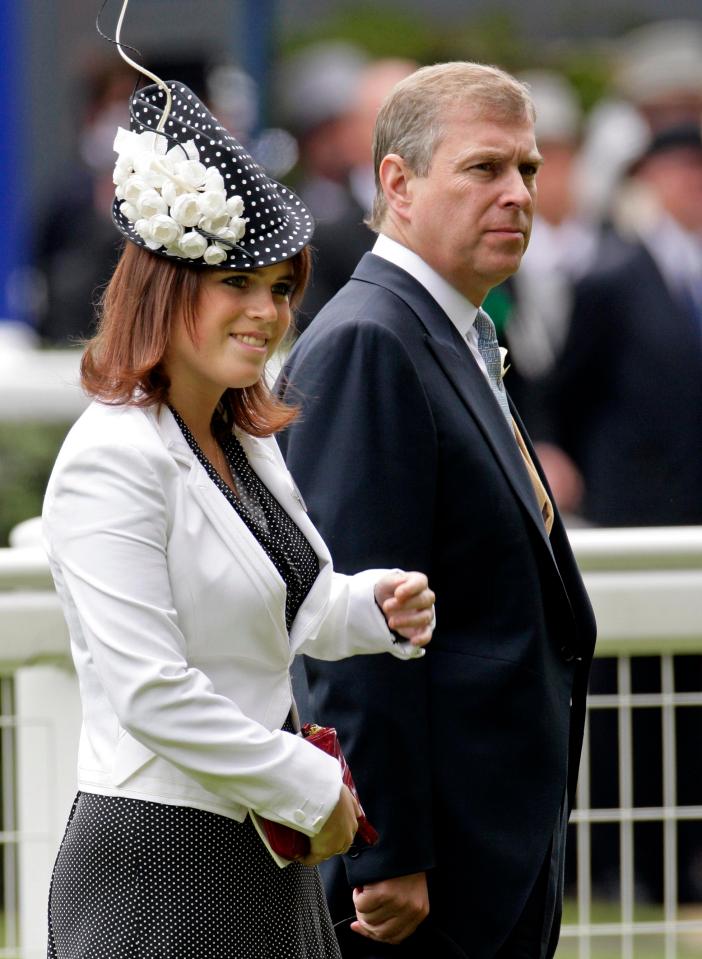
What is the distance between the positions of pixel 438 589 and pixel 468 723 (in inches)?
8.9

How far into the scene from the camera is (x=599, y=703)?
3.88 m

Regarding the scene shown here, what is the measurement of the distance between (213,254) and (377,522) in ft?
2.23

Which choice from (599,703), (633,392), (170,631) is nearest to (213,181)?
(170,631)

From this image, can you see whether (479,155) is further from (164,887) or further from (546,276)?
(546,276)

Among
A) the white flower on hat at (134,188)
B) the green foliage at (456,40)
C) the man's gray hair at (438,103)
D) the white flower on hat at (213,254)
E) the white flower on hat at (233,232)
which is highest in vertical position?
the green foliage at (456,40)

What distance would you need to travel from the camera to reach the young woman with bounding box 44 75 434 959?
2307mm

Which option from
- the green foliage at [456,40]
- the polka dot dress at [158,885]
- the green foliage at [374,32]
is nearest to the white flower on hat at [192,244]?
the polka dot dress at [158,885]

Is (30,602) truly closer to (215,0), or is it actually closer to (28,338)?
(28,338)

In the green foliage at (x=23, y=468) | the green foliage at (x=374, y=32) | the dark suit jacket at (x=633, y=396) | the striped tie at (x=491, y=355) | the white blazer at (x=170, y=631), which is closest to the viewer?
the white blazer at (x=170, y=631)

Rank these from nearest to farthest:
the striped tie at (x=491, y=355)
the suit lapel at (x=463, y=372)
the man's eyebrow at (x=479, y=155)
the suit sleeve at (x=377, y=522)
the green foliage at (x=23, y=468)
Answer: the suit sleeve at (x=377, y=522) < the suit lapel at (x=463, y=372) < the man's eyebrow at (x=479, y=155) < the striped tie at (x=491, y=355) < the green foliage at (x=23, y=468)

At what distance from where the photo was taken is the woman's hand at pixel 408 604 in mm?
2584

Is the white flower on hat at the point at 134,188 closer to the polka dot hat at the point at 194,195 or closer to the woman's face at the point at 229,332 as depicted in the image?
the polka dot hat at the point at 194,195

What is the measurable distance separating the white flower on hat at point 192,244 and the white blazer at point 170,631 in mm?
218

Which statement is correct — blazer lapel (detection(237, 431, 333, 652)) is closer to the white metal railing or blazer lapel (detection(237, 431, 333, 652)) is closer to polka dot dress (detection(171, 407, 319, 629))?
polka dot dress (detection(171, 407, 319, 629))
